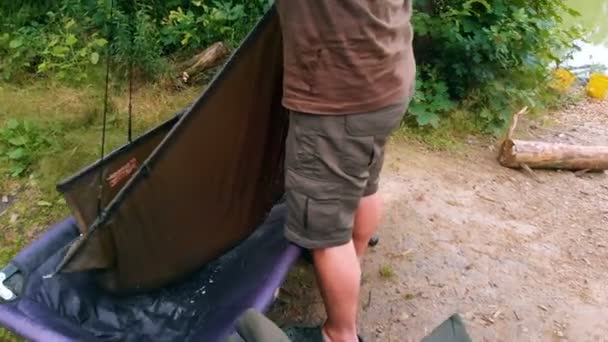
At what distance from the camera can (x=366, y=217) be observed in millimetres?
2066

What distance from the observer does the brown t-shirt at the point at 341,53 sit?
1.51 meters

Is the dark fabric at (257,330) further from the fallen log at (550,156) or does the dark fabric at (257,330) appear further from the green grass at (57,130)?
the fallen log at (550,156)

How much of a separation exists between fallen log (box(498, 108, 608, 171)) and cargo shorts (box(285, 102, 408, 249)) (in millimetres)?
1676

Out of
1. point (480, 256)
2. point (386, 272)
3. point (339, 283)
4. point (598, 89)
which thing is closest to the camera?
point (339, 283)

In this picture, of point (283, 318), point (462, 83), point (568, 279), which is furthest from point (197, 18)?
point (568, 279)

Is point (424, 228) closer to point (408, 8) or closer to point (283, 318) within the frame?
point (283, 318)

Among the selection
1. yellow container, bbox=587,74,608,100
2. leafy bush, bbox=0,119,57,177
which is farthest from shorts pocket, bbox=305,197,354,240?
yellow container, bbox=587,74,608,100

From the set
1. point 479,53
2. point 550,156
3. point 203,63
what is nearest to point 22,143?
point 203,63

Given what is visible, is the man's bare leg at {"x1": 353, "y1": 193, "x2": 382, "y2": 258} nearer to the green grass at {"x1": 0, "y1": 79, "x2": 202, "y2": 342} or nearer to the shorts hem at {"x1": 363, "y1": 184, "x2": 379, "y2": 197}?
the shorts hem at {"x1": 363, "y1": 184, "x2": 379, "y2": 197}

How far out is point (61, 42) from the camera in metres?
3.80

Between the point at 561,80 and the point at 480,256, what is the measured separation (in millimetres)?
2102

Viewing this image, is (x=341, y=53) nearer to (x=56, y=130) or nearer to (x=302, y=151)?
(x=302, y=151)

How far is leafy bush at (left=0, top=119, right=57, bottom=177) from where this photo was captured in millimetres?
2895

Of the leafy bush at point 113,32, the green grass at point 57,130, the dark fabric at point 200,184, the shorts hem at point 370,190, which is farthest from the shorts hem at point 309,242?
the leafy bush at point 113,32
